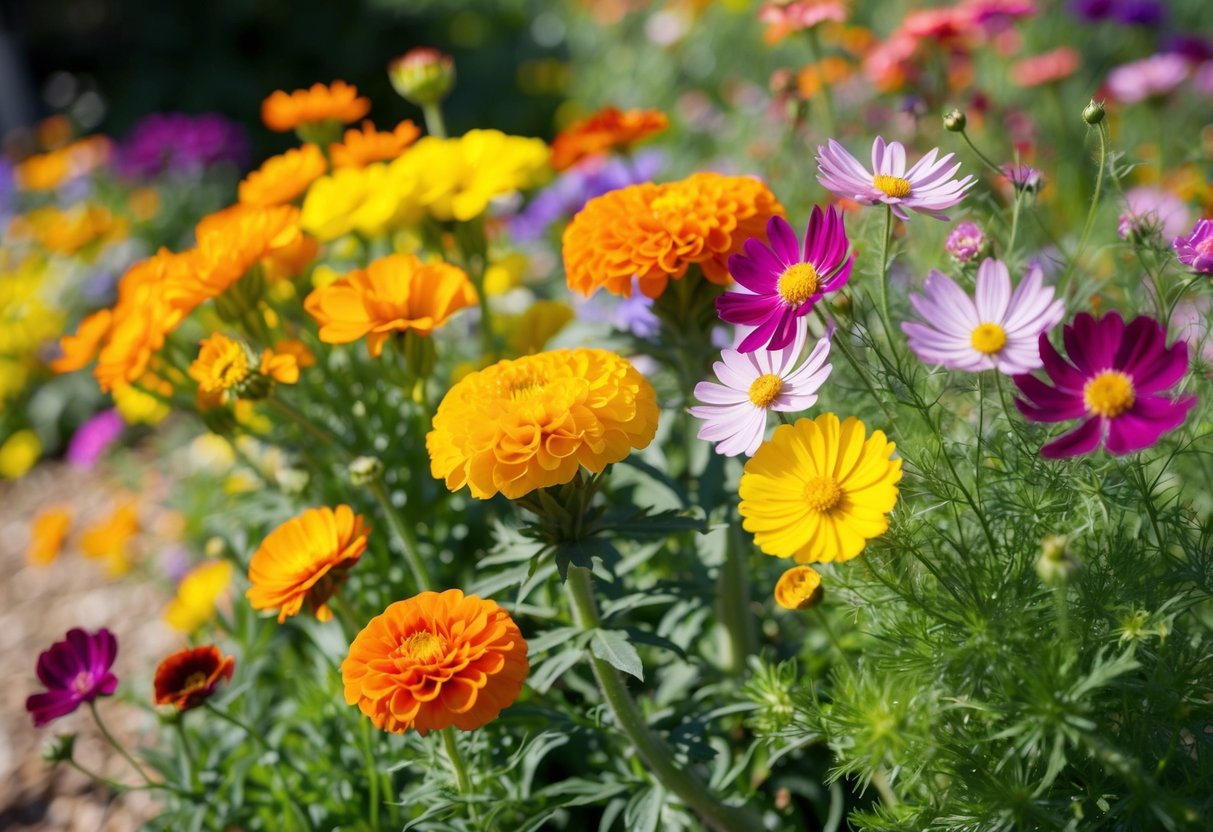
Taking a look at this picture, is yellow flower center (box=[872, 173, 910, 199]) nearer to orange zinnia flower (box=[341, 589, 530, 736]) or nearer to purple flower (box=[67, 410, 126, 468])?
orange zinnia flower (box=[341, 589, 530, 736])

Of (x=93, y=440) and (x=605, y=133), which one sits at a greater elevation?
(x=605, y=133)

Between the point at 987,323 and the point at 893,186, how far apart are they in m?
0.19

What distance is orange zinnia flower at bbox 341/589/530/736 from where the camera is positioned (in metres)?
1.15

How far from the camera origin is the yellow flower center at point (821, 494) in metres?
1.11

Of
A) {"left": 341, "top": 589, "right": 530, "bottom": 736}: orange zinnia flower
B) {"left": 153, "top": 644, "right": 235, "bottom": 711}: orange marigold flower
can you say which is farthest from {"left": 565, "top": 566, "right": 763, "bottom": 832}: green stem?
{"left": 153, "top": 644, "right": 235, "bottom": 711}: orange marigold flower

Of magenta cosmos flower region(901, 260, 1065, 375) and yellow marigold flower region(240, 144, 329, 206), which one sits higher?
magenta cosmos flower region(901, 260, 1065, 375)

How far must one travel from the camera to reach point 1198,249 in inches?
48.3

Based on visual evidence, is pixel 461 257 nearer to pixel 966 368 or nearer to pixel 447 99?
pixel 966 368

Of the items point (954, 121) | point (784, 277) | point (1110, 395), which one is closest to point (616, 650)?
point (784, 277)

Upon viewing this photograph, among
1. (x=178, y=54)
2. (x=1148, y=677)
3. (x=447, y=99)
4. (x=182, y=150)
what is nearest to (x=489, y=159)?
(x=1148, y=677)

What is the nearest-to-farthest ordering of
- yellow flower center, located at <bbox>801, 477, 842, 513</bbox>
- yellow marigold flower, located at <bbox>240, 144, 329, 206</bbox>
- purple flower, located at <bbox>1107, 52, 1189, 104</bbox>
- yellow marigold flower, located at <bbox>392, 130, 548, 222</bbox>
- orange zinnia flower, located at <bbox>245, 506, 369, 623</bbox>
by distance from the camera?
yellow flower center, located at <bbox>801, 477, 842, 513</bbox>
orange zinnia flower, located at <bbox>245, 506, 369, 623</bbox>
yellow marigold flower, located at <bbox>392, 130, 548, 222</bbox>
yellow marigold flower, located at <bbox>240, 144, 329, 206</bbox>
purple flower, located at <bbox>1107, 52, 1189, 104</bbox>

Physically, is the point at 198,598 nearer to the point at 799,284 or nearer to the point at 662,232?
the point at 662,232

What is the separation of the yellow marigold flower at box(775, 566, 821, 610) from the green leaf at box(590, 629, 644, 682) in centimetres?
19

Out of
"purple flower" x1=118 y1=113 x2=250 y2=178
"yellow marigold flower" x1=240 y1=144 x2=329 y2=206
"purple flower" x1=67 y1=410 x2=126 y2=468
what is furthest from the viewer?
"purple flower" x1=118 y1=113 x2=250 y2=178
